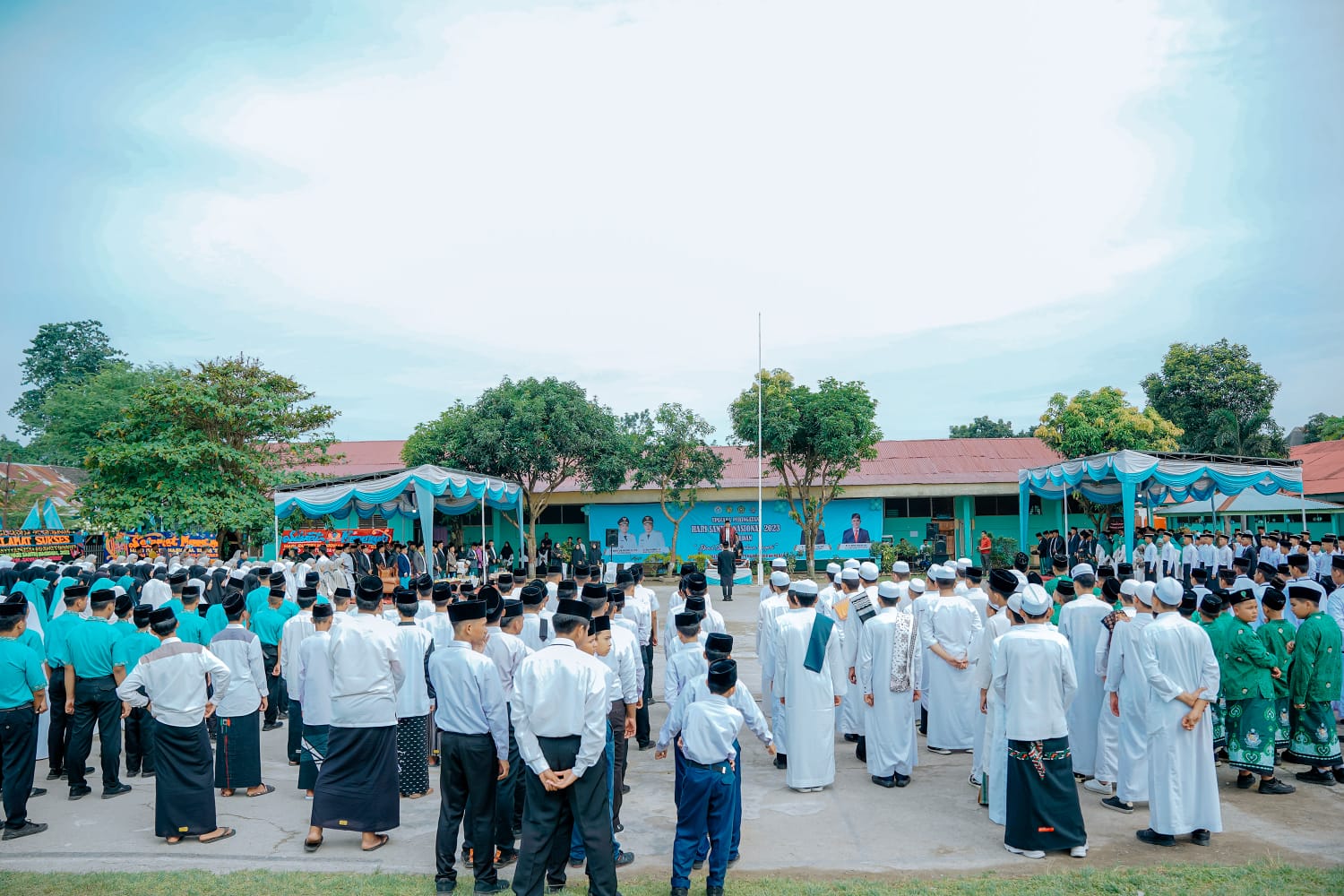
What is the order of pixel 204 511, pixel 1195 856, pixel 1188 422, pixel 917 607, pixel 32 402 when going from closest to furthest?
pixel 1195 856, pixel 917 607, pixel 204 511, pixel 1188 422, pixel 32 402

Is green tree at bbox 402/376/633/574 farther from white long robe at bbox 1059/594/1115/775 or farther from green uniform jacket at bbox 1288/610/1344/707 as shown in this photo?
green uniform jacket at bbox 1288/610/1344/707

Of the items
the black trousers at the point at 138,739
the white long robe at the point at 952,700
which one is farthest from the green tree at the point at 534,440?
the white long robe at the point at 952,700

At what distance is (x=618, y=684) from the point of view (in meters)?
5.53

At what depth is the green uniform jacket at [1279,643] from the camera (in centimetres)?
651

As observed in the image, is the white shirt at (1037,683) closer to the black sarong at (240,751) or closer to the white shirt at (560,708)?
the white shirt at (560,708)

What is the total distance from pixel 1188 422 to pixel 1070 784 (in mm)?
29437

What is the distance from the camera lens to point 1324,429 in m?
38.8

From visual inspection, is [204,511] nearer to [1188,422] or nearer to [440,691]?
[440,691]

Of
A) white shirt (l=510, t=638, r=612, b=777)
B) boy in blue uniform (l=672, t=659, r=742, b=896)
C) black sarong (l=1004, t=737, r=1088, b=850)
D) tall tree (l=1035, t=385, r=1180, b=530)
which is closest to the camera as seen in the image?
white shirt (l=510, t=638, r=612, b=777)

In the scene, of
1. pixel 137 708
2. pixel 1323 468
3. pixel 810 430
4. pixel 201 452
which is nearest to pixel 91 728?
pixel 137 708

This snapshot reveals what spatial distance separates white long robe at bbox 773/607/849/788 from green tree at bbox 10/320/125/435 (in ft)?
207

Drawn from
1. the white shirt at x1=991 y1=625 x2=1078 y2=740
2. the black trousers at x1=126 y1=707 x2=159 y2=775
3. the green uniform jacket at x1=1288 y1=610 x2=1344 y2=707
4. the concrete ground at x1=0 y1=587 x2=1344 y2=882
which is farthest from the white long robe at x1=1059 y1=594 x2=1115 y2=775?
the black trousers at x1=126 y1=707 x2=159 y2=775

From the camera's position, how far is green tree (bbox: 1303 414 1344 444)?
3725 centimetres

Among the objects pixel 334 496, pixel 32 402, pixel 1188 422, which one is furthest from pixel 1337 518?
pixel 32 402
